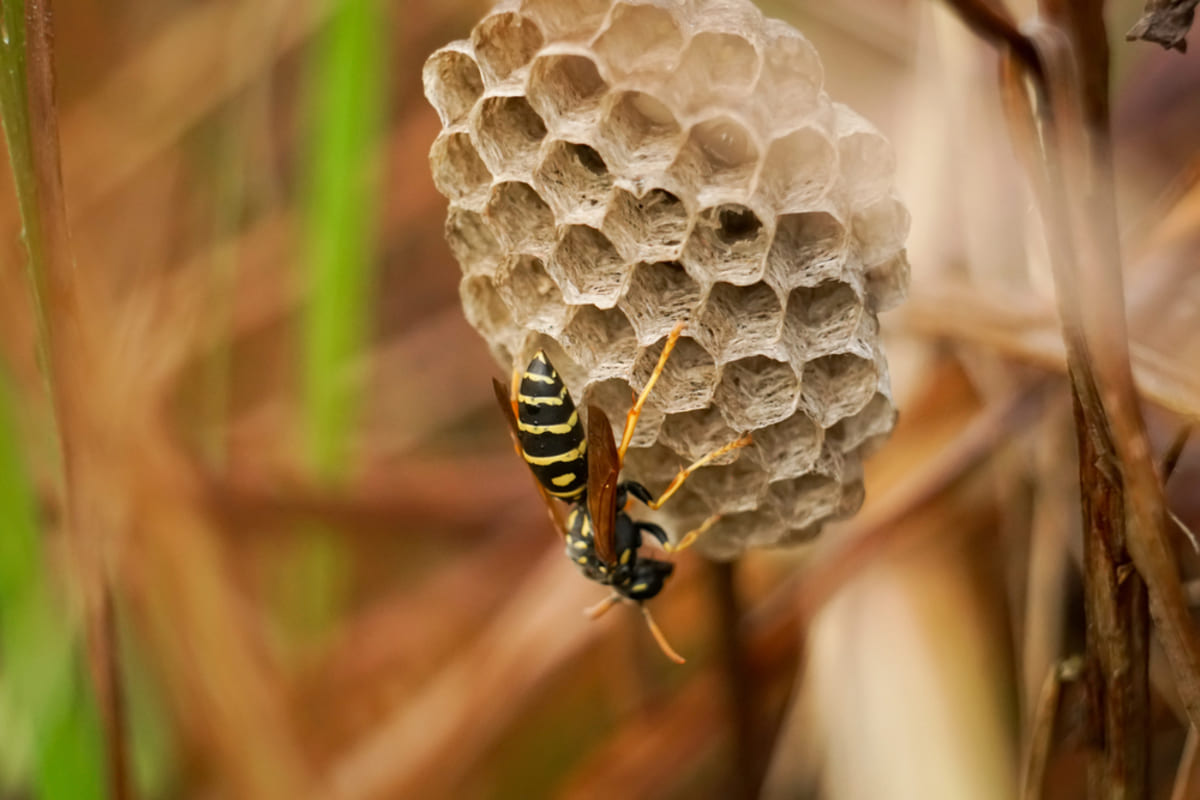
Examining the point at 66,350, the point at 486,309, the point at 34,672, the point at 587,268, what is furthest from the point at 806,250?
the point at 34,672

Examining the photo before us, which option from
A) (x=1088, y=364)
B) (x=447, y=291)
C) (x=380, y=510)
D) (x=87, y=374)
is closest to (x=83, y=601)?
(x=87, y=374)

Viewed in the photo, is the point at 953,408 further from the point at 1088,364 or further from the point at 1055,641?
the point at 1088,364

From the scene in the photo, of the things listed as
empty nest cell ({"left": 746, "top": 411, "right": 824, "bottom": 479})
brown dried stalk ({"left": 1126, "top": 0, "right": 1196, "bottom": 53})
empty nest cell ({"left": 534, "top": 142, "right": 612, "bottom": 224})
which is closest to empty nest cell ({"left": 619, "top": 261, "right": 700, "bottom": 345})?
empty nest cell ({"left": 534, "top": 142, "right": 612, "bottom": 224})

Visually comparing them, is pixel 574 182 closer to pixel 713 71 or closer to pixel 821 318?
pixel 713 71

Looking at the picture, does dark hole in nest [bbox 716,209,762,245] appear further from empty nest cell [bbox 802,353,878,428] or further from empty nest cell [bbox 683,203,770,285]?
empty nest cell [bbox 802,353,878,428]

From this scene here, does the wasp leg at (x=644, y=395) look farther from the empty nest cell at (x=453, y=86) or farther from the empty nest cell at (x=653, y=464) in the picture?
the empty nest cell at (x=453, y=86)

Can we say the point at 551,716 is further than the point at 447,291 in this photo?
No
